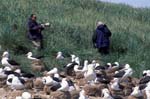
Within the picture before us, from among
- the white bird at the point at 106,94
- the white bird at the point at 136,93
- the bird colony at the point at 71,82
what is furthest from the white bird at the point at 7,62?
the white bird at the point at 136,93

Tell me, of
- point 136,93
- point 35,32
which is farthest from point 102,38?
point 136,93

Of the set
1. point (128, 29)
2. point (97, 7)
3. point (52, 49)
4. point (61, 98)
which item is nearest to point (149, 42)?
point (128, 29)

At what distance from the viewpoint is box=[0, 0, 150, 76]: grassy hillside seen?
22188mm

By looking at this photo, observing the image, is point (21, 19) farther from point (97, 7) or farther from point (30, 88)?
point (97, 7)

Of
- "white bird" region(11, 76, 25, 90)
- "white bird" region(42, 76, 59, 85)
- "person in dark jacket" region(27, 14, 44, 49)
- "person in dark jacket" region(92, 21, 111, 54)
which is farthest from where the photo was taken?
"person in dark jacket" region(92, 21, 111, 54)

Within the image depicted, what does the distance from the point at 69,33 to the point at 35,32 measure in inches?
111

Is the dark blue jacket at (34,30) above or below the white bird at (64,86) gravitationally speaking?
above

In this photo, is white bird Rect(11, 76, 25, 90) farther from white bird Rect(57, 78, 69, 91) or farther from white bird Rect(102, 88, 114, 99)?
white bird Rect(102, 88, 114, 99)

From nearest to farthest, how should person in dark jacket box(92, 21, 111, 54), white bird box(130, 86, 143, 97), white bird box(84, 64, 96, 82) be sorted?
white bird box(130, 86, 143, 97) → white bird box(84, 64, 96, 82) → person in dark jacket box(92, 21, 111, 54)

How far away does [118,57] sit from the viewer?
24.1 metres

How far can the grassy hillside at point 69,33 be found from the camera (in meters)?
22.2

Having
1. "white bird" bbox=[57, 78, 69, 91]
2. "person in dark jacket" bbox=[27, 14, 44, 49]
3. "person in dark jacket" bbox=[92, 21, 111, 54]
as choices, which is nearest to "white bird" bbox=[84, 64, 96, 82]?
"white bird" bbox=[57, 78, 69, 91]

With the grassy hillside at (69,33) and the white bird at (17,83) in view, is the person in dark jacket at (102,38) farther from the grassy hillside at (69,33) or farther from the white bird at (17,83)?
the white bird at (17,83)

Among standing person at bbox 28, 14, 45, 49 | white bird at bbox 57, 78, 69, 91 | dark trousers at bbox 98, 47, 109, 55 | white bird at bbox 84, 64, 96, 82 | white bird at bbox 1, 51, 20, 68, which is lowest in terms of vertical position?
dark trousers at bbox 98, 47, 109, 55
